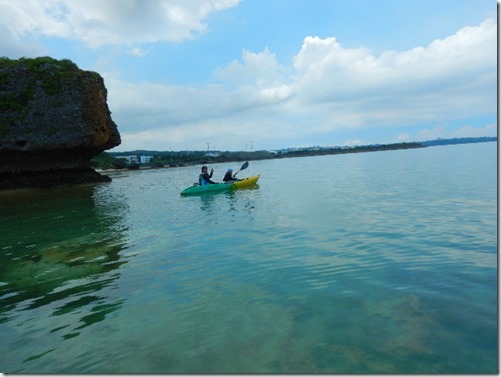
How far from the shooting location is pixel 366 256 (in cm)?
832

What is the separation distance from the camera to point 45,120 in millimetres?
31422


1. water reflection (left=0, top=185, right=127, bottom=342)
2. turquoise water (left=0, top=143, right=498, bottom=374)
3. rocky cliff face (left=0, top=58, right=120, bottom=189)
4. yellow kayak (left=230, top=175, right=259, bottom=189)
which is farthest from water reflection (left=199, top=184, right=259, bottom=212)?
rocky cliff face (left=0, top=58, right=120, bottom=189)

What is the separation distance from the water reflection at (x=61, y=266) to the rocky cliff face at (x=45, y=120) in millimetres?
15913

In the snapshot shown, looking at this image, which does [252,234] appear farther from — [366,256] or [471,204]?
[471,204]

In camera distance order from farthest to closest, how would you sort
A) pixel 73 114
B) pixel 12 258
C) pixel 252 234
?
pixel 73 114
pixel 252 234
pixel 12 258

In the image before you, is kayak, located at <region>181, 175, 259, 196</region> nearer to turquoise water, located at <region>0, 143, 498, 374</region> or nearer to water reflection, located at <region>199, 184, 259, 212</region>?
water reflection, located at <region>199, 184, 259, 212</region>

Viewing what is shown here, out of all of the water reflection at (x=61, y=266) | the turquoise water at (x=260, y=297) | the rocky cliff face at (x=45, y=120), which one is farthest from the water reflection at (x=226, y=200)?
the rocky cliff face at (x=45, y=120)

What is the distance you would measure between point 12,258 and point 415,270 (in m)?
10.2

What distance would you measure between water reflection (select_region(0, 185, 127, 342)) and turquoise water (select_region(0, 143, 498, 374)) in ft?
0.14

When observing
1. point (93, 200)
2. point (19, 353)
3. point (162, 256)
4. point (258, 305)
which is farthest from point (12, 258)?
point (93, 200)

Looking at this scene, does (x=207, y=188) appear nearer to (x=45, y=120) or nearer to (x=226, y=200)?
(x=226, y=200)

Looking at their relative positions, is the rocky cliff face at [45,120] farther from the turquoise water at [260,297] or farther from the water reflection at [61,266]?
the turquoise water at [260,297]

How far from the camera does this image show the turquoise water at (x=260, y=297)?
4531mm

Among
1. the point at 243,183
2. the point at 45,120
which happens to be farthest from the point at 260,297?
the point at 45,120
